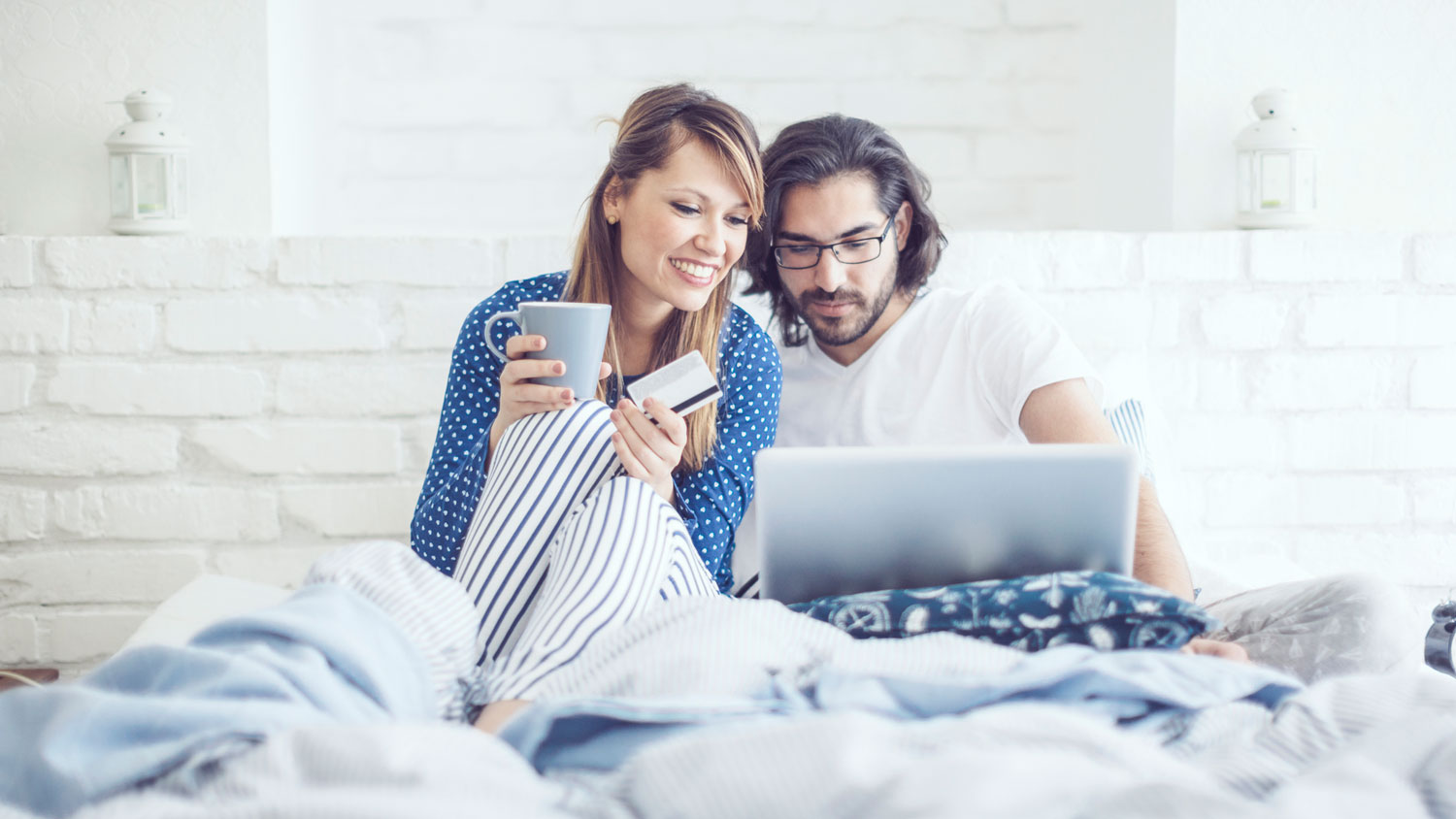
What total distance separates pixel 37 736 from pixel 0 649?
4.65ft

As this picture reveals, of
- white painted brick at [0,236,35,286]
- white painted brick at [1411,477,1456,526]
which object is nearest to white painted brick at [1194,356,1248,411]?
white painted brick at [1411,477,1456,526]

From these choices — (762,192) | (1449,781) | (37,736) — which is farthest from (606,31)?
(1449,781)

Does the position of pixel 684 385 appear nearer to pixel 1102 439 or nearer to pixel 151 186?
pixel 1102 439

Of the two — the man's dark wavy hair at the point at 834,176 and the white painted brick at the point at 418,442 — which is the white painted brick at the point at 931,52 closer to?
the man's dark wavy hair at the point at 834,176

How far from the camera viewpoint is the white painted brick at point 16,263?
1.75 m

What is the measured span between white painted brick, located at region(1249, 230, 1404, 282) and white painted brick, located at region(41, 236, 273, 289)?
5.49 feet

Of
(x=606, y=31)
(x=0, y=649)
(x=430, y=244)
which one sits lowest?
(x=0, y=649)

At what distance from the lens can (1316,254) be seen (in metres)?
1.92

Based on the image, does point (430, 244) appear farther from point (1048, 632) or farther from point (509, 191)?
point (1048, 632)

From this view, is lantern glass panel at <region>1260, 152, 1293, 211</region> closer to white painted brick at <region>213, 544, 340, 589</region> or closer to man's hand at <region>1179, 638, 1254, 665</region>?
man's hand at <region>1179, 638, 1254, 665</region>

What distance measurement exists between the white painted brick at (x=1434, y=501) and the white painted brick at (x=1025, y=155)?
888 mm

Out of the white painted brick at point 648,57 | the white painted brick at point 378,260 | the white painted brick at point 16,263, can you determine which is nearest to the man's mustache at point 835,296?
the white painted brick at point 378,260

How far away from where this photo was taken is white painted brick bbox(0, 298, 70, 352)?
1.76 m

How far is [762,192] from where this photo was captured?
1.57 meters
